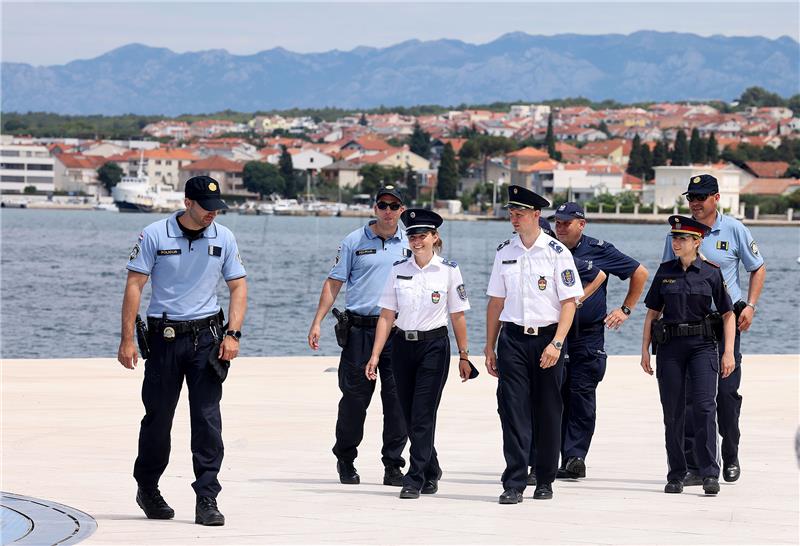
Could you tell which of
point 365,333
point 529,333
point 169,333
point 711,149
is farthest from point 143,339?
point 711,149

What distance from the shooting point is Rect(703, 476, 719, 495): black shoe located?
29.8ft

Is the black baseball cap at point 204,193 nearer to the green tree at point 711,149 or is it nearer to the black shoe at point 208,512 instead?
the black shoe at point 208,512

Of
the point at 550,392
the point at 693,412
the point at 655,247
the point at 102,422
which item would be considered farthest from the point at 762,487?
the point at 655,247

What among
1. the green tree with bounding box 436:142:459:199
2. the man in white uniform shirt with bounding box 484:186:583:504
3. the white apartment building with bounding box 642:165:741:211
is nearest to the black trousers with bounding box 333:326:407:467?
the man in white uniform shirt with bounding box 484:186:583:504

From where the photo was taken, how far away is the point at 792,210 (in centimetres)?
16700

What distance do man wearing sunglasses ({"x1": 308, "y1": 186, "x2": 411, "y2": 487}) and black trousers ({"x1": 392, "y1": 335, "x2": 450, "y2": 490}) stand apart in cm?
42

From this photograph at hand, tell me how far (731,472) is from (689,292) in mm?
1209

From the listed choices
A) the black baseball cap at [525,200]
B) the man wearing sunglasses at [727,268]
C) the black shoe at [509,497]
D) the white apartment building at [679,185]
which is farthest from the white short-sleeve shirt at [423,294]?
the white apartment building at [679,185]

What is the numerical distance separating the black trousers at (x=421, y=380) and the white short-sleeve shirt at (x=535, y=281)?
0.50 m

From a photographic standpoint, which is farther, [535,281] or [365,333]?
[365,333]

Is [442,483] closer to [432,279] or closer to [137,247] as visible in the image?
[432,279]

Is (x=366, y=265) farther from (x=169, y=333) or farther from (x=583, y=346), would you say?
(x=169, y=333)

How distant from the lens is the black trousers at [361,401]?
9734 mm

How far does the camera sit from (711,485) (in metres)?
9.08
